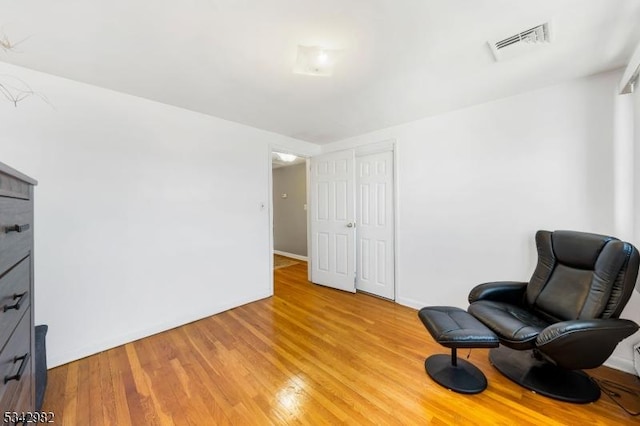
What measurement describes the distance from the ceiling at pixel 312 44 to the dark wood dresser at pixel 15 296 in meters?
1.00

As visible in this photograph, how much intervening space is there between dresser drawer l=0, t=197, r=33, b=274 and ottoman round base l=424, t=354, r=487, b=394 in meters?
2.27

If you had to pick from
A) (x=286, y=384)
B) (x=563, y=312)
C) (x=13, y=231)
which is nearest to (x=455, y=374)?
(x=563, y=312)

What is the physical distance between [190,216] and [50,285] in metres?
1.13

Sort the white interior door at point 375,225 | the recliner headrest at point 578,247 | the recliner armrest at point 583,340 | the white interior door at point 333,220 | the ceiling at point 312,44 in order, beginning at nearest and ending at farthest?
the ceiling at point 312,44, the recliner armrest at point 583,340, the recliner headrest at point 578,247, the white interior door at point 375,225, the white interior door at point 333,220

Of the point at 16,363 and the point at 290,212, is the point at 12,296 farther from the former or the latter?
the point at 290,212

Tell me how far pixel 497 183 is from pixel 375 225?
4.72ft

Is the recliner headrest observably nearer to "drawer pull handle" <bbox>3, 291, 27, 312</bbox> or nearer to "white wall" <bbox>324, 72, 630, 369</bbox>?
"white wall" <bbox>324, 72, 630, 369</bbox>

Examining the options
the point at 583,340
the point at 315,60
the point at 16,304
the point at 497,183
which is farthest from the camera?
the point at 497,183

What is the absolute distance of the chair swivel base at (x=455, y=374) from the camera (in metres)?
1.67

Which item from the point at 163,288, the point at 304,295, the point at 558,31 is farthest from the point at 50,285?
the point at 558,31

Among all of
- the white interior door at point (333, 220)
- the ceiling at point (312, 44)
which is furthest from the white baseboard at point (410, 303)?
the ceiling at point (312, 44)

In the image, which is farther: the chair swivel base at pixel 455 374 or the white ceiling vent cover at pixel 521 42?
the chair swivel base at pixel 455 374

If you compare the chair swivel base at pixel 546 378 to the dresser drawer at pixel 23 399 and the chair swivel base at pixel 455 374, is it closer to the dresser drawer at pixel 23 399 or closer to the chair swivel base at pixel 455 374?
the chair swivel base at pixel 455 374

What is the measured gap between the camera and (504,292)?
2104mm
